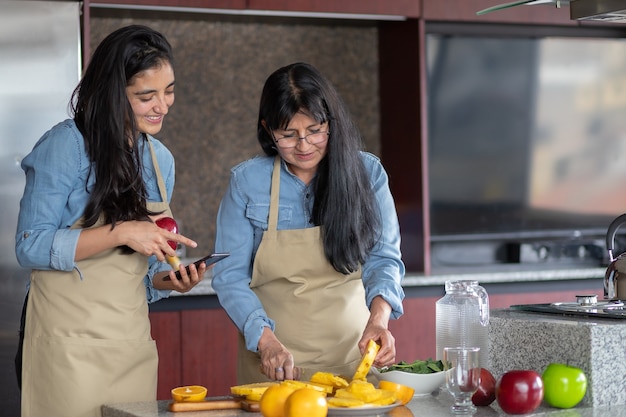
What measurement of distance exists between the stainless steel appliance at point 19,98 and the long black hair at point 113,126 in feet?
4.35

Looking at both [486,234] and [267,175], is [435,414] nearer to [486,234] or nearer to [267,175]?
[267,175]

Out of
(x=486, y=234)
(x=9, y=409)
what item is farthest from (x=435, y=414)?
(x=486, y=234)

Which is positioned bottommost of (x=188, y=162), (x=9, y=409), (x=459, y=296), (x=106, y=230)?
(x=9, y=409)

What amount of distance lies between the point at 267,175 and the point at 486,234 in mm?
1980

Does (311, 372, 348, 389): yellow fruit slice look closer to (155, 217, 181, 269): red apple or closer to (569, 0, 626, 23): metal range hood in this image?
(155, 217, 181, 269): red apple

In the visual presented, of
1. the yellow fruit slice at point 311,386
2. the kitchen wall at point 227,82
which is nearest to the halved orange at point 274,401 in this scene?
the yellow fruit slice at point 311,386

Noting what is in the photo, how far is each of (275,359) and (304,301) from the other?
0.26m

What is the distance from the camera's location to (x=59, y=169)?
2121 mm

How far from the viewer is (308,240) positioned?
2398 mm

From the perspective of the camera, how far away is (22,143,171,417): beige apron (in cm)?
210

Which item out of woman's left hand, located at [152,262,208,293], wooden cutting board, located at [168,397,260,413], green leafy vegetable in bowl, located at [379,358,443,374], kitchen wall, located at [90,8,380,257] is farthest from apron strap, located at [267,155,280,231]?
kitchen wall, located at [90,8,380,257]

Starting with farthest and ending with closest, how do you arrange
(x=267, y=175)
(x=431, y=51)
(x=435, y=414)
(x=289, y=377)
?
(x=431, y=51) < (x=267, y=175) < (x=289, y=377) < (x=435, y=414)

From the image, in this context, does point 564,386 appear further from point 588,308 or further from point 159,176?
point 159,176

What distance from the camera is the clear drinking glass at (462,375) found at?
5.87ft
